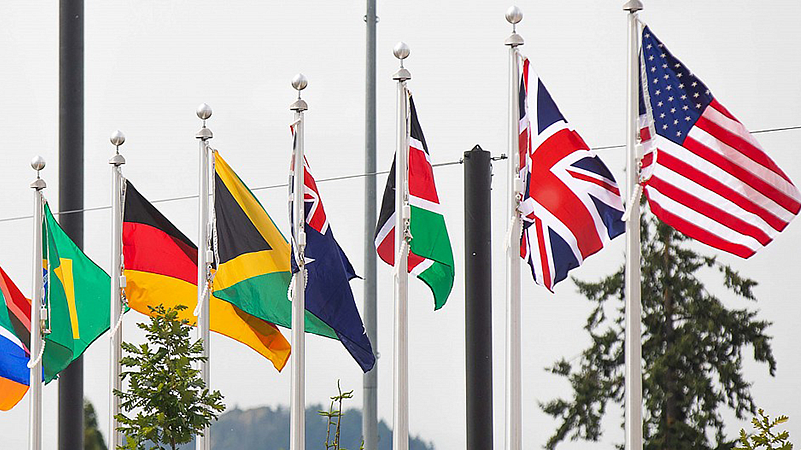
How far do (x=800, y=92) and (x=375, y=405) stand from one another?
195 inches

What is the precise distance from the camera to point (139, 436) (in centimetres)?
723

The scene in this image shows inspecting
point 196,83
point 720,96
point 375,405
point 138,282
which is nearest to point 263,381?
point 375,405

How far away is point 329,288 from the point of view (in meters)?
7.67

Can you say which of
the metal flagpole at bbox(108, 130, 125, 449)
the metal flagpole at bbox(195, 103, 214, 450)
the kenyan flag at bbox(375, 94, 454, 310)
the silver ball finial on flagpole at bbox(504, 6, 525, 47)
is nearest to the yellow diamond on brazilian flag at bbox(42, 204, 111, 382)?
the metal flagpole at bbox(108, 130, 125, 449)

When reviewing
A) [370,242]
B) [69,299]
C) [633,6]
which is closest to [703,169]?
[633,6]

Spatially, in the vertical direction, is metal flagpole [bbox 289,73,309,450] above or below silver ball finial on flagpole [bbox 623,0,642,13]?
below

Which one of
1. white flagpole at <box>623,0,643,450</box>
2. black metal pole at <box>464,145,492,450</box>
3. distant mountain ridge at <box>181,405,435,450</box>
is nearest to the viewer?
white flagpole at <box>623,0,643,450</box>

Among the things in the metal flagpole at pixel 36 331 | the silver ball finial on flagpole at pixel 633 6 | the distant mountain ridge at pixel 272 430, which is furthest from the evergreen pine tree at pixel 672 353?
the metal flagpole at pixel 36 331

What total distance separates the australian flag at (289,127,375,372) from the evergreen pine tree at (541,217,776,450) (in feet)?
10.8

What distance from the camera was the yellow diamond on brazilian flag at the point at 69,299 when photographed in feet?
28.9

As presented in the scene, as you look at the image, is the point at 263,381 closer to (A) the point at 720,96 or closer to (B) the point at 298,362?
(B) the point at 298,362

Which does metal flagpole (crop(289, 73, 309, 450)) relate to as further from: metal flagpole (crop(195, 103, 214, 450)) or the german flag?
the german flag

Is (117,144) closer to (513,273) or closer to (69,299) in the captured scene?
(69,299)

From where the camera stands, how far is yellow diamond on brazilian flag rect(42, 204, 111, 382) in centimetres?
880
